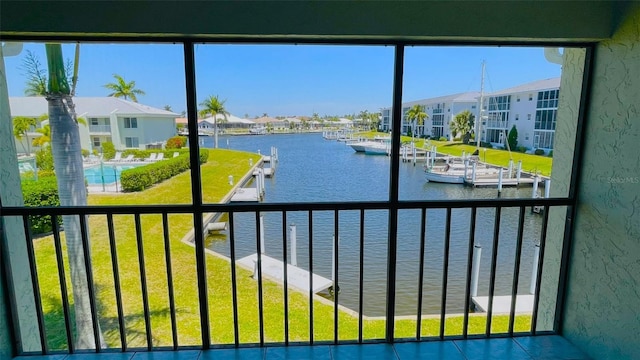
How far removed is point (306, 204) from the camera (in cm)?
186

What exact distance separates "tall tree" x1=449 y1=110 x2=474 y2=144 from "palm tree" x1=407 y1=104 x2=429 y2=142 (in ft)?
0.93

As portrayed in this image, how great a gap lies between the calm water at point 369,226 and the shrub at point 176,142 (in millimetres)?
153

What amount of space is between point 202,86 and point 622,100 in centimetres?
225

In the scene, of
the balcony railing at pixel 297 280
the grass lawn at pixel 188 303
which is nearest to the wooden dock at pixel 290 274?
the balcony railing at pixel 297 280

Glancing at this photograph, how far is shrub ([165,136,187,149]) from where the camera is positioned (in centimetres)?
193

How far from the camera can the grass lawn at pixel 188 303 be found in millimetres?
3879

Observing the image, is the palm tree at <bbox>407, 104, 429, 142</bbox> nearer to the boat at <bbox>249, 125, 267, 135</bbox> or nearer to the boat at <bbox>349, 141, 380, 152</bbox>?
the boat at <bbox>349, 141, 380, 152</bbox>

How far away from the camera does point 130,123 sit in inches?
102

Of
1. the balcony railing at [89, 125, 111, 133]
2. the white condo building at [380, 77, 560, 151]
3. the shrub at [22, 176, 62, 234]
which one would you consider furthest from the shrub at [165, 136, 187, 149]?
the white condo building at [380, 77, 560, 151]

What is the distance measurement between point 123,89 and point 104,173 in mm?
1233

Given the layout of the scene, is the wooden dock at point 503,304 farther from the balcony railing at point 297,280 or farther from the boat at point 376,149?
the boat at point 376,149

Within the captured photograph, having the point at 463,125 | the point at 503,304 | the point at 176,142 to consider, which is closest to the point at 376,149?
the point at 463,125

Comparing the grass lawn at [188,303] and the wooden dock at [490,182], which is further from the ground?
the wooden dock at [490,182]

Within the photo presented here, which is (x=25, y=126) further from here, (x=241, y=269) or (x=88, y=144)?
(x=241, y=269)
